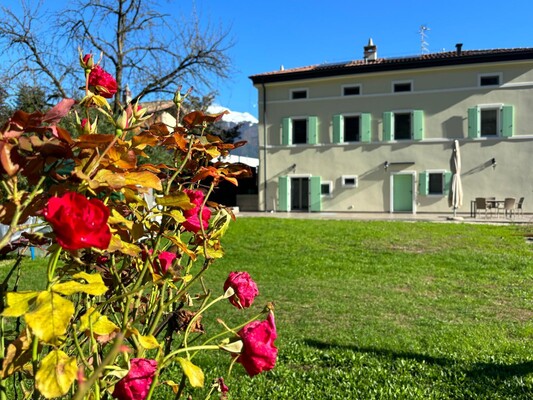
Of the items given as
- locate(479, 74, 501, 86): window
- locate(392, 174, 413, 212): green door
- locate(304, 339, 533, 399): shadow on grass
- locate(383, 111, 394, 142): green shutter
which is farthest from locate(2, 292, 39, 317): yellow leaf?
locate(479, 74, 501, 86): window

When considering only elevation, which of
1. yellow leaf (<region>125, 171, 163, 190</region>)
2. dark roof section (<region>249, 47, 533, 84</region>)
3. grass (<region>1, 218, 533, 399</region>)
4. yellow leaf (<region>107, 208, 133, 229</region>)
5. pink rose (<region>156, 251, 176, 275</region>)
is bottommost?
grass (<region>1, 218, 533, 399</region>)

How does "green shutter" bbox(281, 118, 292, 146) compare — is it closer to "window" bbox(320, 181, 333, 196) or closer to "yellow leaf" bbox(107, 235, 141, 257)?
"window" bbox(320, 181, 333, 196)

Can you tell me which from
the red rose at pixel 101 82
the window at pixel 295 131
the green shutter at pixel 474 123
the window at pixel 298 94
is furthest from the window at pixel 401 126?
the red rose at pixel 101 82

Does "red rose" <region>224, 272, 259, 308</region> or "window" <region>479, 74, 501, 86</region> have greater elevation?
"window" <region>479, 74, 501, 86</region>

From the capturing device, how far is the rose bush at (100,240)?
2.16ft

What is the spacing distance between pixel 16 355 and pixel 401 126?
2143 cm

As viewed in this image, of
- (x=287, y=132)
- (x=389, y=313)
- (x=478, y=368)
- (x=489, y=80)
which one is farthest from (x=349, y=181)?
(x=478, y=368)

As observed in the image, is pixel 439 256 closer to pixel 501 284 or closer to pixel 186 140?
pixel 501 284

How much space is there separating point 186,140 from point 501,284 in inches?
265

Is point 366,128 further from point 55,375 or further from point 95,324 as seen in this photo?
point 55,375

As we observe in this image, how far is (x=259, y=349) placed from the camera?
2.88ft

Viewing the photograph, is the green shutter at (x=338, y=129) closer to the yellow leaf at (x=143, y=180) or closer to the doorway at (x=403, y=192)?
the doorway at (x=403, y=192)

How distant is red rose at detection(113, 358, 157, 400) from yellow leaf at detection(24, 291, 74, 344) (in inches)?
9.9

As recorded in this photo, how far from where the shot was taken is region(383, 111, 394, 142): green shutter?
2062cm
